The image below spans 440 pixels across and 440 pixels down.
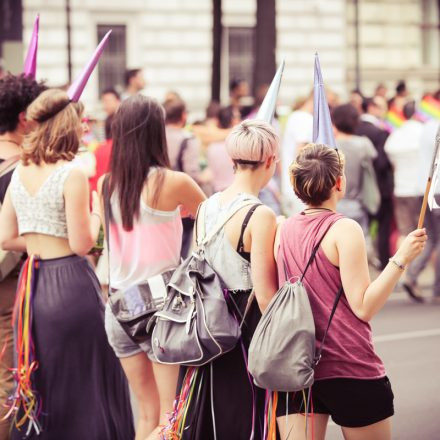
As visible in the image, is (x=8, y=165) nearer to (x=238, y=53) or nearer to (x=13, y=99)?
(x=13, y=99)

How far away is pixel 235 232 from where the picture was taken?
4.36 meters

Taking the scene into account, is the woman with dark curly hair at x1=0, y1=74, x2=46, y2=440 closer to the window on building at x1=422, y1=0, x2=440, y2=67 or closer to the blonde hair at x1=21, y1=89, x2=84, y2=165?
the blonde hair at x1=21, y1=89, x2=84, y2=165

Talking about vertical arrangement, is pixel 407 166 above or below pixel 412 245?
above

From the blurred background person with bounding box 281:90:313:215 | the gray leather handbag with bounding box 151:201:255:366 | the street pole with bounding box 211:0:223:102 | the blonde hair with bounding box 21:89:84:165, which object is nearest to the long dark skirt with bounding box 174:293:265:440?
the gray leather handbag with bounding box 151:201:255:366

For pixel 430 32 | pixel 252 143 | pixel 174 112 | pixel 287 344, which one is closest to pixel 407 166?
pixel 174 112

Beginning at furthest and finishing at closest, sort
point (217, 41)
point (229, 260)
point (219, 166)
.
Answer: point (217, 41) → point (219, 166) → point (229, 260)

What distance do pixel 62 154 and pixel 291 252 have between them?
153 cm

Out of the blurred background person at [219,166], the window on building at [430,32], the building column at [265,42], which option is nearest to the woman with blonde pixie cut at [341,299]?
the blurred background person at [219,166]

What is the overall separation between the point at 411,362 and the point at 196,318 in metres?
4.18

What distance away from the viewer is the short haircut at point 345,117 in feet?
33.4

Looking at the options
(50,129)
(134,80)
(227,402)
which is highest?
(134,80)

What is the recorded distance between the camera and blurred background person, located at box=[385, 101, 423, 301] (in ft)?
38.8

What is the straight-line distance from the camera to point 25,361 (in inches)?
207

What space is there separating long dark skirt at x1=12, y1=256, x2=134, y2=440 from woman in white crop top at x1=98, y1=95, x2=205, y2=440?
0.34m
